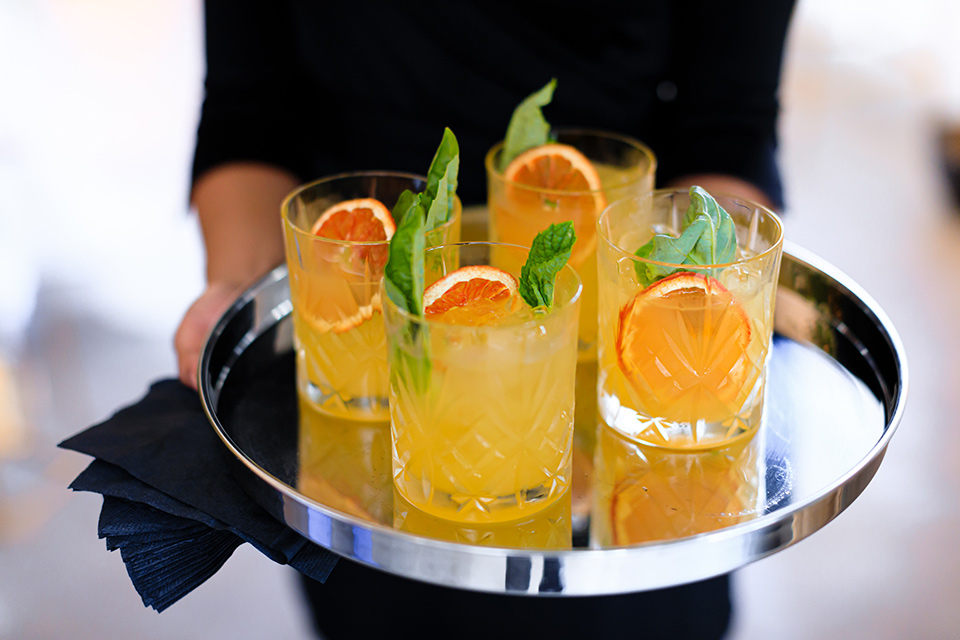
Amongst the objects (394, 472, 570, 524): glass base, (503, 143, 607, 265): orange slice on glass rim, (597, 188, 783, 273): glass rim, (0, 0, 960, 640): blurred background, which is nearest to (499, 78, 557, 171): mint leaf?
(503, 143, 607, 265): orange slice on glass rim

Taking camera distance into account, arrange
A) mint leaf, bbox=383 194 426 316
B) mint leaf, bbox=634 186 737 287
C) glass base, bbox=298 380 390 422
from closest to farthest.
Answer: mint leaf, bbox=383 194 426 316, mint leaf, bbox=634 186 737 287, glass base, bbox=298 380 390 422

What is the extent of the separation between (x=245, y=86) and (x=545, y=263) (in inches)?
29.0

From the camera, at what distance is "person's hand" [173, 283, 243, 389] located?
905 mm

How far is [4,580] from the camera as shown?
1.84 metres

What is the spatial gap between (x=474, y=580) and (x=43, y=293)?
2.45 metres

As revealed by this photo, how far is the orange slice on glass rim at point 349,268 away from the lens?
2.49ft

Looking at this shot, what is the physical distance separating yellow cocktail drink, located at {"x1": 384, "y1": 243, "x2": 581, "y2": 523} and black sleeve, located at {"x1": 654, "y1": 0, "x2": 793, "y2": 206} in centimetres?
61

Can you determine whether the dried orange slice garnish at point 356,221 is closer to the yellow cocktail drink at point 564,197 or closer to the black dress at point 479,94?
the yellow cocktail drink at point 564,197

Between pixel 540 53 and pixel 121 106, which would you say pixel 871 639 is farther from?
pixel 121 106

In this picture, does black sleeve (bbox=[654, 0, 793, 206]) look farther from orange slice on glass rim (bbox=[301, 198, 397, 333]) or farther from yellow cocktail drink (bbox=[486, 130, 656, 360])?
orange slice on glass rim (bbox=[301, 198, 397, 333])

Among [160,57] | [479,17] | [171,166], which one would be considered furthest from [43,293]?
[479,17]

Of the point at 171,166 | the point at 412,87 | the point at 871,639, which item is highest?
the point at 412,87

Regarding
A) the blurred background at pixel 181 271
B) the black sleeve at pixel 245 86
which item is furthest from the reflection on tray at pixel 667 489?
the blurred background at pixel 181 271

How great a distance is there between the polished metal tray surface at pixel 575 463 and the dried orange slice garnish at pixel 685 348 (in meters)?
0.07
